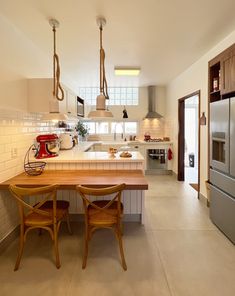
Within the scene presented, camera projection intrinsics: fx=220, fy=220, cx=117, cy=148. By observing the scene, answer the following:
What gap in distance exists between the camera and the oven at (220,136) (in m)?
2.66

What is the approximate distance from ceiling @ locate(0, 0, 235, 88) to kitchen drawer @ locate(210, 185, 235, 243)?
210cm

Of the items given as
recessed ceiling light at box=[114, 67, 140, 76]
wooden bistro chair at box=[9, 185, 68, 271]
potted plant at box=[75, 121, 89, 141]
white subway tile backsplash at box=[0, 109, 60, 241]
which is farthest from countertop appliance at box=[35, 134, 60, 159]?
potted plant at box=[75, 121, 89, 141]

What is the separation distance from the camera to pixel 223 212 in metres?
2.78

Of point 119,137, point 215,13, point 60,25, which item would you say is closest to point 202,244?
point 215,13

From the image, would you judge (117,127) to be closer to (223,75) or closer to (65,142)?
(65,142)

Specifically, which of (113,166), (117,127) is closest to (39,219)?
(113,166)

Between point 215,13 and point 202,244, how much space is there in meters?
2.64

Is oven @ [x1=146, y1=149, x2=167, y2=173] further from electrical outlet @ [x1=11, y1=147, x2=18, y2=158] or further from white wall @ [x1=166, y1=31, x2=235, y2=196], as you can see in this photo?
electrical outlet @ [x1=11, y1=147, x2=18, y2=158]

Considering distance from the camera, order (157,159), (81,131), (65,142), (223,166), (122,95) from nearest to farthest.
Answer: (223,166) → (65,142) → (157,159) → (81,131) → (122,95)

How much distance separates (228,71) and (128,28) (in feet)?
4.56

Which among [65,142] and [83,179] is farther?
[65,142]

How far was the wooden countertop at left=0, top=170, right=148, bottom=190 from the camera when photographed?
93.2 inches

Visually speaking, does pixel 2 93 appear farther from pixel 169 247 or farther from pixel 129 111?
pixel 129 111

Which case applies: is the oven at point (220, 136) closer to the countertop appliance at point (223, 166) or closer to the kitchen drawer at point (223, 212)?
the countertop appliance at point (223, 166)
